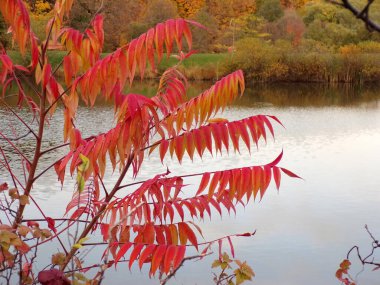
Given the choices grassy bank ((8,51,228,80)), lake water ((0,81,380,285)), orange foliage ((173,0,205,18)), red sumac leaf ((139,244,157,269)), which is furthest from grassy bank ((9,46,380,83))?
red sumac leaf ((139,244,157,269))

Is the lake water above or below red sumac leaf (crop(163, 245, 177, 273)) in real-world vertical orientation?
below

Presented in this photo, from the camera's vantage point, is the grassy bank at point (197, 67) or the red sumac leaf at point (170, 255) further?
the grassy bank at point (197, 67)

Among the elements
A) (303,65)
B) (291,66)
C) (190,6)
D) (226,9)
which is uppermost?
(190,6)

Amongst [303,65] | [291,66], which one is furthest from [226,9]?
[303,65]

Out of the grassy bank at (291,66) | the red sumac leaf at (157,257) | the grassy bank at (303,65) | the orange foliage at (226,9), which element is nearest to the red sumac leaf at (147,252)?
the red sumac leaf at (157,257)

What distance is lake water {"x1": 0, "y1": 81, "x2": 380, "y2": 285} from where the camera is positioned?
679cm

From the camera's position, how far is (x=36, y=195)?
8711 mm

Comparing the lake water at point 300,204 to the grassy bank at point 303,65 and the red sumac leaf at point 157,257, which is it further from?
the grassy bank at point 303,65

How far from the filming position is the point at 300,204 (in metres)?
9.20

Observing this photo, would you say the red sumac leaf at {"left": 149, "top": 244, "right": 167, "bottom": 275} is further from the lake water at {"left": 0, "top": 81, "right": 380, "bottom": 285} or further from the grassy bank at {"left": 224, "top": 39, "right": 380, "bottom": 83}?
the grassy bank at {"left": 224, "top": 39, "right": 380, "bottom": 83}

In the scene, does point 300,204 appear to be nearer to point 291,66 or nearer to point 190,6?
point 291,66

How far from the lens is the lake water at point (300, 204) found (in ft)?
22.3

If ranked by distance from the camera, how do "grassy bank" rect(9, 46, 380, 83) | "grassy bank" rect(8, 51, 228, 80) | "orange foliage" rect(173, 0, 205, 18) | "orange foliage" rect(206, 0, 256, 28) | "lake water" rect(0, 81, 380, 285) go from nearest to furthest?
"lake water" rect(0, 81, 380, 285), "grassy bank" rect(8, 51, 228, 80), "grassy bank" rect(9, 46, 380, 83), "orange foliage" rect(206, 0, 256, 28), "orange foliage" rect(173, 0, 205, 18)

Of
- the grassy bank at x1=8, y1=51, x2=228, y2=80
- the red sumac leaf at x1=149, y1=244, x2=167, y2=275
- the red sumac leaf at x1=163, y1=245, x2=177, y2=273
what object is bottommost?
the grassy bank at x1=8, y1=51, x2=228, y2=80
